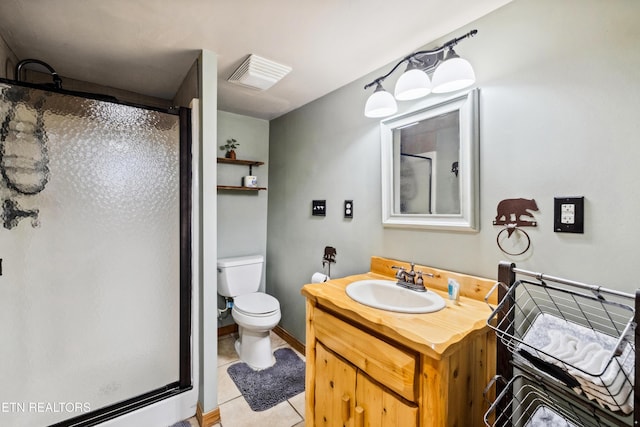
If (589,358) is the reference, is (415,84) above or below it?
above

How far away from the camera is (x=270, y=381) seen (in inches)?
75.9

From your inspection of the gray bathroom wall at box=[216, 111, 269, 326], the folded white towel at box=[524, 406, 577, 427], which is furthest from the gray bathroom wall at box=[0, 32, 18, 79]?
the folded white towel at box=[524, 406, 577, 427]

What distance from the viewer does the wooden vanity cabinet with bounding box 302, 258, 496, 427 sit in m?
0.86

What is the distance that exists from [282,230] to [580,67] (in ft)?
7.17

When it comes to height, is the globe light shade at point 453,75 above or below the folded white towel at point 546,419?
above

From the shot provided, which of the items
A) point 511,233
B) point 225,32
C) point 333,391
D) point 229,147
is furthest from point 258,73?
point 333,391

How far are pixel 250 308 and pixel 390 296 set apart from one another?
1.16 m

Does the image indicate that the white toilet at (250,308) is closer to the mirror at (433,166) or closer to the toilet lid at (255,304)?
the toilet lid at (255,304)

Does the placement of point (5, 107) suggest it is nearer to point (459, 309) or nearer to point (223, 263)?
point (223, 263)

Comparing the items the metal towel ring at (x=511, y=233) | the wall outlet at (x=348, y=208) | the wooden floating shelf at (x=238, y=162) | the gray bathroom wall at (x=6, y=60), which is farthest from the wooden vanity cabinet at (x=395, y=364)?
the gray bathroom wall at (x=6, y=60)

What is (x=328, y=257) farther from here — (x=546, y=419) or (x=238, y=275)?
(x=546, y=419)

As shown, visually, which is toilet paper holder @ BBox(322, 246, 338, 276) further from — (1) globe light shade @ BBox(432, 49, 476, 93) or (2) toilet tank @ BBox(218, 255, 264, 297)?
(1) globe light shade @ BBox(432, 49, 476, 93)

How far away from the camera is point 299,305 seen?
7.66ft

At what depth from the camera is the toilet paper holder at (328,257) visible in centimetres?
203
